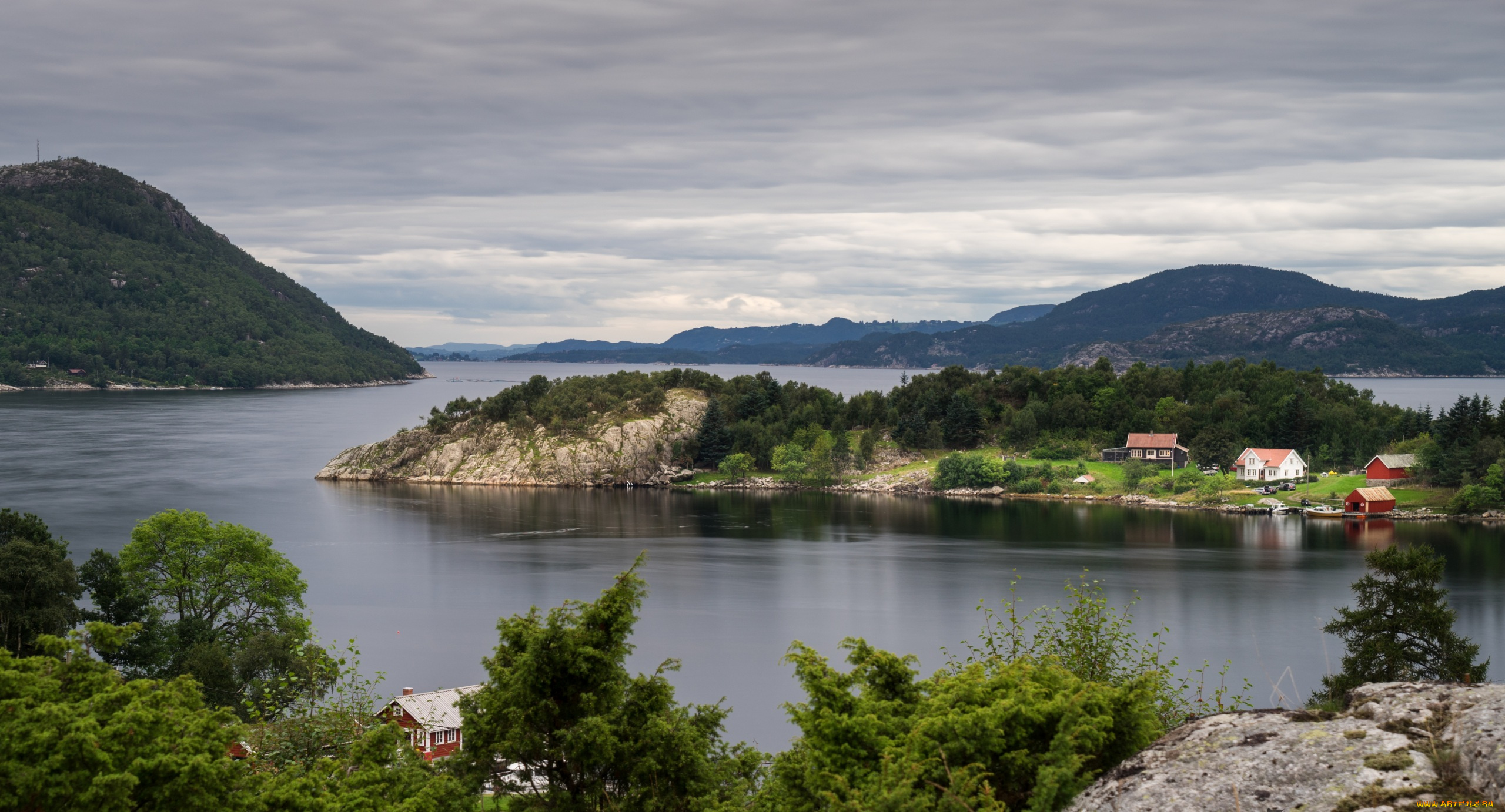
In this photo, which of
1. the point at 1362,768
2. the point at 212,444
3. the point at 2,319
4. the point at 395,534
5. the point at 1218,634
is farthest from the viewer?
the point at 2,319

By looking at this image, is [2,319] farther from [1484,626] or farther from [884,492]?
[1484,626]

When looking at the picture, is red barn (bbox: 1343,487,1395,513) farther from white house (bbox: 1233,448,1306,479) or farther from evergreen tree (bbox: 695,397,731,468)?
evergreen tree (bbox: 695,397,731,468)

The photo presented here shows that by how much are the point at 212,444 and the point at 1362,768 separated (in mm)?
111601

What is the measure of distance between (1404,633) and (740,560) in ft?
110

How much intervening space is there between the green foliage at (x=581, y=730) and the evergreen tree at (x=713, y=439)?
80.2 meters

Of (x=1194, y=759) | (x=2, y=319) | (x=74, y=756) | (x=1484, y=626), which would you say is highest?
(x=2, y=319)

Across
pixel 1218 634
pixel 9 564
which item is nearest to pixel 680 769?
pixel 9 564

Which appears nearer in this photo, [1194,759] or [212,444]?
[1194,759]

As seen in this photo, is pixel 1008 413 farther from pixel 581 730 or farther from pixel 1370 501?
pixel 581 730

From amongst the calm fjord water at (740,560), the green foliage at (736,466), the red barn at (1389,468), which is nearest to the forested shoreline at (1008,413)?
the green foliage at (736,466)

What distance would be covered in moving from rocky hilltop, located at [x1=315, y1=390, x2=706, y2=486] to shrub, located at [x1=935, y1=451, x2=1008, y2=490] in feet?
70.7

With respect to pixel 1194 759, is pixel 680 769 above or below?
below

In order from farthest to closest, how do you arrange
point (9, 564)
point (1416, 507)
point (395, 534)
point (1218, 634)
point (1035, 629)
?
1. point (1416, 507)
2. point (395, 534)
3. point (1218, 634)
4. point (1035, 629)
5. point (9, 564)

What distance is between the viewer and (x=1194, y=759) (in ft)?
24.9
